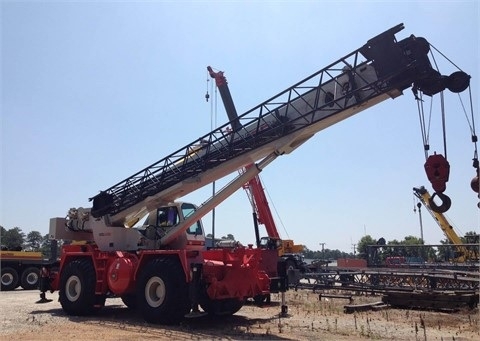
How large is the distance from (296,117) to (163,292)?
5820 millimetres

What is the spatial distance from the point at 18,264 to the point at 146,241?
44.8ft

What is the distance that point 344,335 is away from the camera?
34.8 feet

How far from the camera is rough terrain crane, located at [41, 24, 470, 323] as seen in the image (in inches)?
437

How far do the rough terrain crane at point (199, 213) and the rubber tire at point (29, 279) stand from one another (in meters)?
9.74

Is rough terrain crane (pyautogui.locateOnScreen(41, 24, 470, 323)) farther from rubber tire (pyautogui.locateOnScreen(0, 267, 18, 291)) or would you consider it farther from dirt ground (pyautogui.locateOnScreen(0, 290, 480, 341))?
rubber tire (pyautogui.locateOnScreen(0, 267, 18, 291))

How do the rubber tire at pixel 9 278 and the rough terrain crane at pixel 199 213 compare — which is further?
the rubber tire at pixel 9 278

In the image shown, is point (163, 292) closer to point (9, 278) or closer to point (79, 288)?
point (79, 288)

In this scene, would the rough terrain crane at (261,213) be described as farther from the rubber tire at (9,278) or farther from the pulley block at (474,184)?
the rubber tire at (9,278)

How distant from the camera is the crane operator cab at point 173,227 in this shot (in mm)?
14797

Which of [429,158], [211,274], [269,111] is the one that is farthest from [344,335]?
[269,111]

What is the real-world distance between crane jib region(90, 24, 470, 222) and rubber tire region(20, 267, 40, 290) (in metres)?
12.1

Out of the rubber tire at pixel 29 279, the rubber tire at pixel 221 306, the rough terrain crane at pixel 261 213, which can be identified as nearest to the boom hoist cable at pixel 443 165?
the rubber tire at pixel 221 306

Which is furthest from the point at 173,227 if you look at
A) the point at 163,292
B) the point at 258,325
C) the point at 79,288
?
the point at 258,325

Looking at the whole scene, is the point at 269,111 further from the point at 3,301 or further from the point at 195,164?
the point at 3,301
